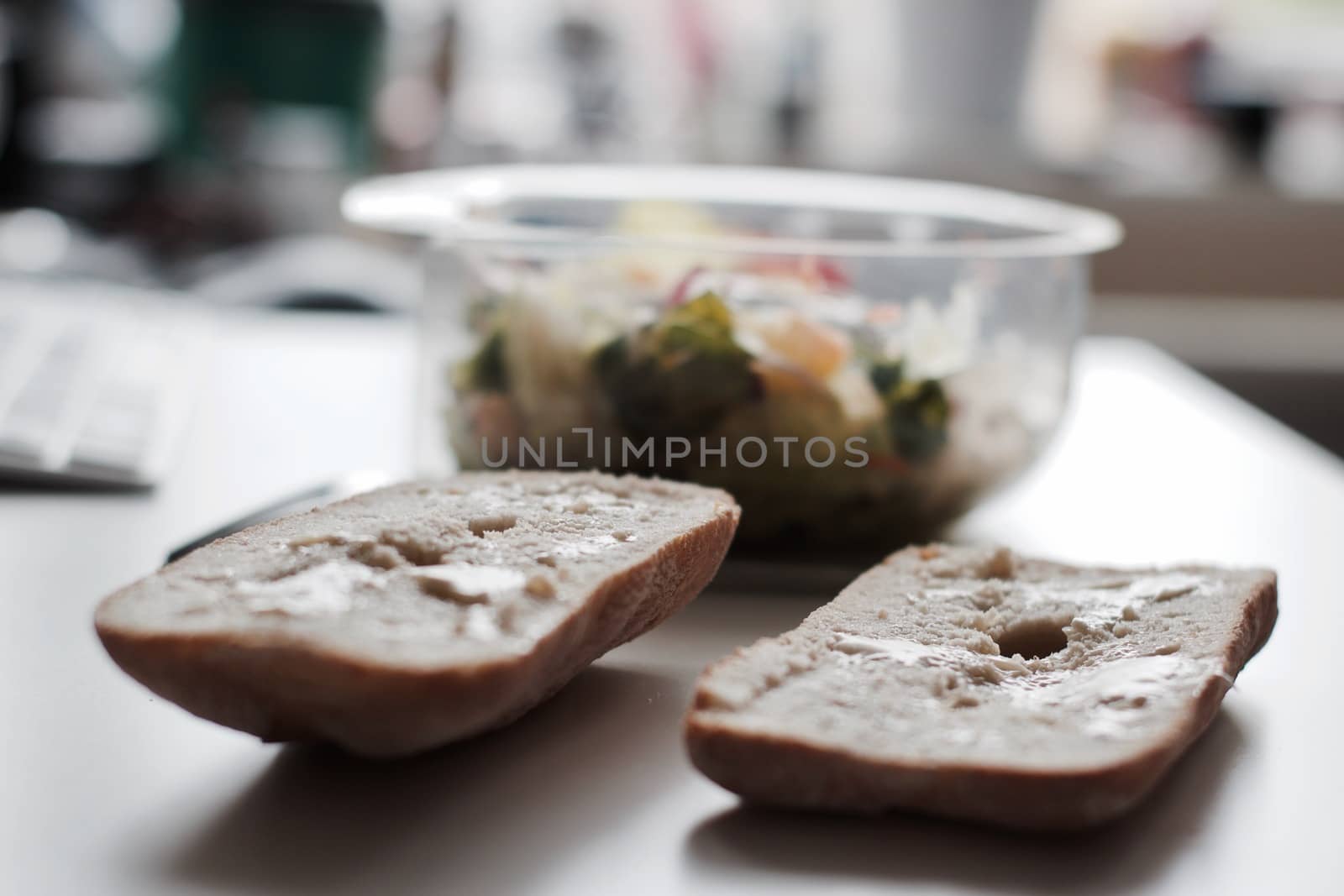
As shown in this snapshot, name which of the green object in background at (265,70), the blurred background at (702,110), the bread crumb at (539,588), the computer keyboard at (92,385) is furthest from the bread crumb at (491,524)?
the green object in background at (265,70)

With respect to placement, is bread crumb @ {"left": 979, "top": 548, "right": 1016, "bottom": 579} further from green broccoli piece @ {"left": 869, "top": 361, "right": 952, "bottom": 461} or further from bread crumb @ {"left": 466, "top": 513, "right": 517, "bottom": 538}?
bread crumb @ {"left": 466, "top": 513, "right": 517, "bottom": 538}

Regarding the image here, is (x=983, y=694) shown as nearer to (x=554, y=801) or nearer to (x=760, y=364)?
(x=554, y=801)

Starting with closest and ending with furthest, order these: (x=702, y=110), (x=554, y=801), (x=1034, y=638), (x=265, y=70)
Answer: (x=554, y=801) < (x=1034, y=638) < (x=702, y=110) < (x=265, y=70)

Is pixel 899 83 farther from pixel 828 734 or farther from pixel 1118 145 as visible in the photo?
pixel 828 734

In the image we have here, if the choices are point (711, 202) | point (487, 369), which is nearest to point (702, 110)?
point (711, 202)

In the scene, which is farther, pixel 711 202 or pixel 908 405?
pixel 711 202

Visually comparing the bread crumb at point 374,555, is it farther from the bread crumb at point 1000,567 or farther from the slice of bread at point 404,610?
the bread crumb at point 1000,567
